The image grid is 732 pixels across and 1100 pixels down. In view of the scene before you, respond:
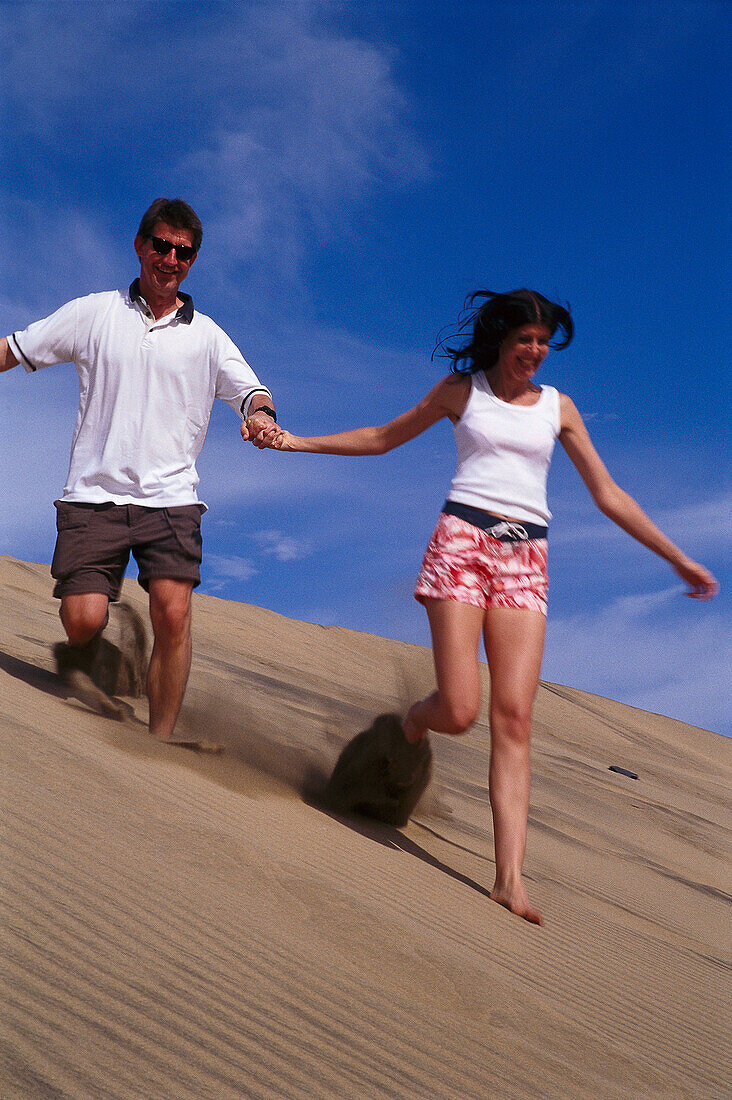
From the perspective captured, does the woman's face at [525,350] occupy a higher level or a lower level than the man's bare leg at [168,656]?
higher

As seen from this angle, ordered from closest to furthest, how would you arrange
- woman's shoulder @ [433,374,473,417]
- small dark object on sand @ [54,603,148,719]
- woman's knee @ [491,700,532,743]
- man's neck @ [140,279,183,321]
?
woman's knee @ [491,700,532,743] < woman's shoulder @ [433,374,473,417] < man's neck @ [140,279,183,321] < small dark object on sand @ [54,603,148,719]

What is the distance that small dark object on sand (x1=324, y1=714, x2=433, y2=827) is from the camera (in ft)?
12.4

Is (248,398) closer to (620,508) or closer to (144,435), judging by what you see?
(144,435)

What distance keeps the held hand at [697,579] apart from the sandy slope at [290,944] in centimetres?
127

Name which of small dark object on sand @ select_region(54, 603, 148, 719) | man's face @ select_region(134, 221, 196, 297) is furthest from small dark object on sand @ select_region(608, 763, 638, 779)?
man's face @ select_region(134, 221, 196, 297)

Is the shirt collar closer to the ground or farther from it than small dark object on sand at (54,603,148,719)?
farther from it

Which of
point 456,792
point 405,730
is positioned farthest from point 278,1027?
point 456,792

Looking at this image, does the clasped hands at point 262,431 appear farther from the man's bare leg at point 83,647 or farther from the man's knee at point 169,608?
the man's bare leg at point 83,647

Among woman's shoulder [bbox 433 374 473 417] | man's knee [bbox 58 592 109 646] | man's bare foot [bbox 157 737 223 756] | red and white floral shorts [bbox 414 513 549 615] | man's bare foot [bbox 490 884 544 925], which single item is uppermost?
woman's shoulder [bbox 433 374 473 417]

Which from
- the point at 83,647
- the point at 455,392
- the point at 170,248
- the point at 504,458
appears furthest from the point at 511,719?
the point at 170,248

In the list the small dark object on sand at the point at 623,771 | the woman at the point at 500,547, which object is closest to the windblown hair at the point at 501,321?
the woman at the point at 500,547

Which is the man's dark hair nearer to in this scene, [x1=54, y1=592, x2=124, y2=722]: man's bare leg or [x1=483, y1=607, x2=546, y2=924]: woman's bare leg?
[x1=54, y1=592, x2=124, y2=722]: man's bare leg

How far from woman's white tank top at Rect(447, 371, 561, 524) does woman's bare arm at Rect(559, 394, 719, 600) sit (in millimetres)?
193

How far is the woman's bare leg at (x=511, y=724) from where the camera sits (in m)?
3.21
